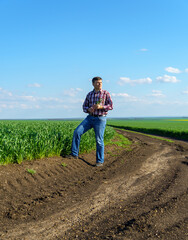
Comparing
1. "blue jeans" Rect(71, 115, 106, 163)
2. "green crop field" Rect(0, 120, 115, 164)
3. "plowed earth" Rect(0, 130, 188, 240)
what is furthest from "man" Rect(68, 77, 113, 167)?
"green crop field" Rect(0, 120, 115, 164)

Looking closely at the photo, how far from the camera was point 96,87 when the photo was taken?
7594 mm

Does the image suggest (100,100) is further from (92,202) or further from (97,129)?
(92,202)

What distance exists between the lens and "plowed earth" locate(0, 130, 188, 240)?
10.8 ft

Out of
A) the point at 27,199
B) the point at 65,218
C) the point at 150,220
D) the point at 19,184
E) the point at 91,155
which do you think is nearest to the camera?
the point at 150,220

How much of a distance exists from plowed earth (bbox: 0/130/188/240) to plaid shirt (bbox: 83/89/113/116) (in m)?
1.92

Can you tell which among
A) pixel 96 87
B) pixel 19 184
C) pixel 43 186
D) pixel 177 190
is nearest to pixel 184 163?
pixel 177 190

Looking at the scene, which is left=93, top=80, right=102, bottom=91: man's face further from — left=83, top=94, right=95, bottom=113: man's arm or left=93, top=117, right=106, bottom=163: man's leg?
left=93, top=117, right=106, bottom=163: man's leg

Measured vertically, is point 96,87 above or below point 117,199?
above

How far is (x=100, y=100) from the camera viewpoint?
7.63m

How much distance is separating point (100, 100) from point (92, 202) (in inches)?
152

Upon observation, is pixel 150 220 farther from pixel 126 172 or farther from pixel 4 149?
pixel 4 149

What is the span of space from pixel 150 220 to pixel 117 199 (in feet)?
3.81

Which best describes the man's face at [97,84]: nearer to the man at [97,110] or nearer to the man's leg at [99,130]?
the man at [97,110]

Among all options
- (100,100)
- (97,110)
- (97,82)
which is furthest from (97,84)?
(97,110)
